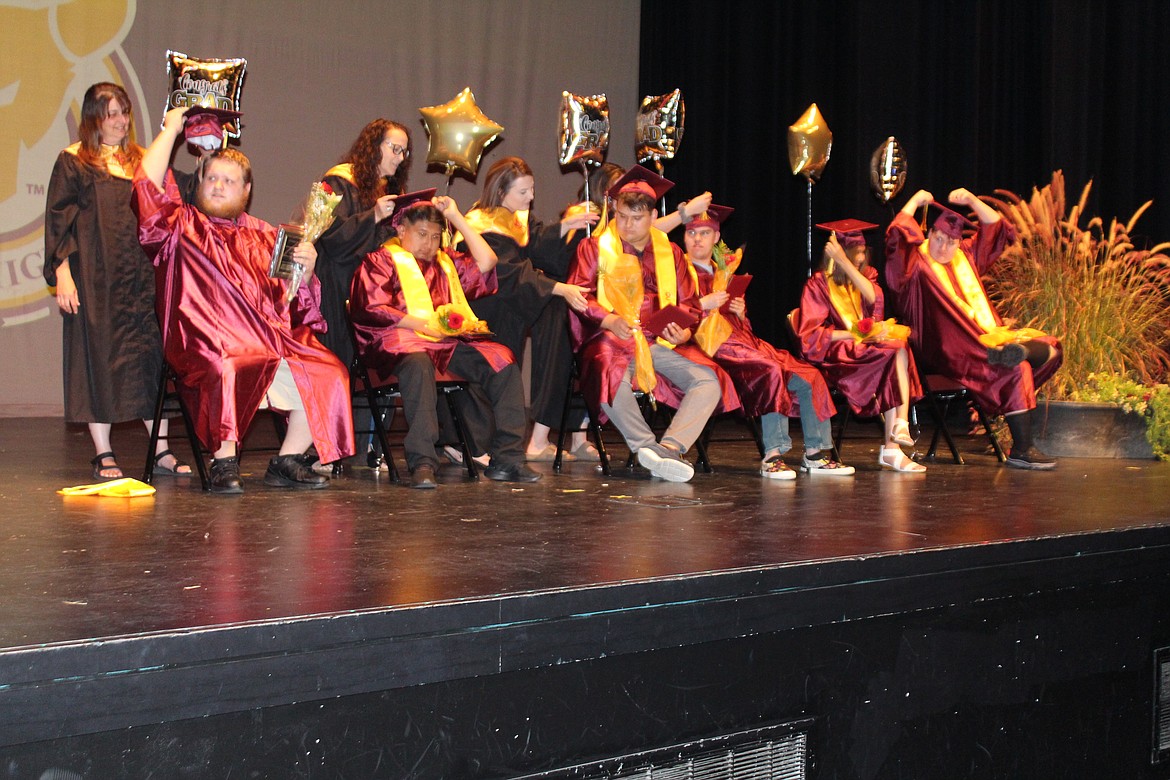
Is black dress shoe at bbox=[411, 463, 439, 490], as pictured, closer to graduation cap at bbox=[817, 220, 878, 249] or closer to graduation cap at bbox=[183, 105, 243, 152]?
graduation cap at bbox=[183, 105, 243, 152]

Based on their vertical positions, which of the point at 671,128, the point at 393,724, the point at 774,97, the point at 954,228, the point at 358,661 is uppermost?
the point at 774,97

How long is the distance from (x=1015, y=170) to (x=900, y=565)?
5984 millimetres

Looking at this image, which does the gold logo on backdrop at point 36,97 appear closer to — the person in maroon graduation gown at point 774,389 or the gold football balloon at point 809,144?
the gold football balloon at point 809,144

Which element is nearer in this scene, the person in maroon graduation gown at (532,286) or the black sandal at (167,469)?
the black sandal at (167,469)

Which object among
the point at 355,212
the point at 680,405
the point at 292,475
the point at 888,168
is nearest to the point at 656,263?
the point at 680,405

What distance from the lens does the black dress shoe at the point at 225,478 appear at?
3590 mm

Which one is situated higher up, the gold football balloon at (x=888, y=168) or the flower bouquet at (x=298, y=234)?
the gold football balloon at (x=888, y=168)

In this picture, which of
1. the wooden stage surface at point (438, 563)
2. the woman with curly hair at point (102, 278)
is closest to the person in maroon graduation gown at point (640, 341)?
the wooden stage surface at point (438, 563)

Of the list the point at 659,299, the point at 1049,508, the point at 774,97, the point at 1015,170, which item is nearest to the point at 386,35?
the point at 774,97

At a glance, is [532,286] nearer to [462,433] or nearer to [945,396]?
[462,433]

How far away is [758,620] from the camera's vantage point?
7.74 ft

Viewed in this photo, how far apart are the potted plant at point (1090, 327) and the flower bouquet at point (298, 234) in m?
3.57

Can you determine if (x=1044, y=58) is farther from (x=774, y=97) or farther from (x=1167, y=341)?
(x=1167, y=341)

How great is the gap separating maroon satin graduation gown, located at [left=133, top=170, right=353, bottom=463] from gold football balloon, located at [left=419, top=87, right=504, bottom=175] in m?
1.11
